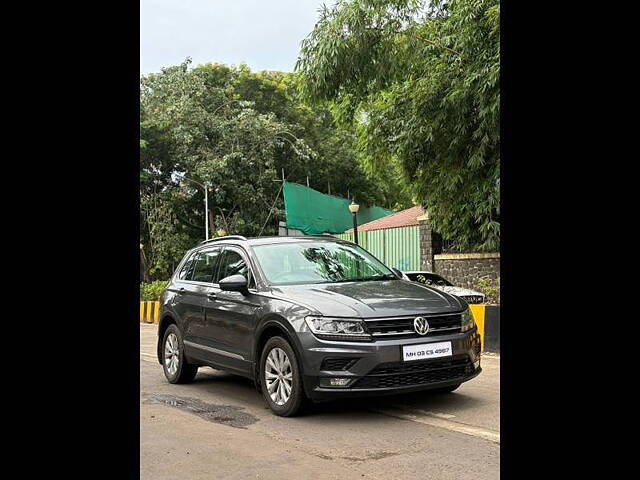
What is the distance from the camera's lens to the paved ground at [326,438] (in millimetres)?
4461

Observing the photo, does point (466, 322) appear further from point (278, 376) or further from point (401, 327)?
point (278, 376)

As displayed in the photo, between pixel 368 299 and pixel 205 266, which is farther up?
pixel 205 266

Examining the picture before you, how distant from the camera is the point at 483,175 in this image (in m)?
12.9

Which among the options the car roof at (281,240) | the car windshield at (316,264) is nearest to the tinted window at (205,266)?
the car roof at (281,240)

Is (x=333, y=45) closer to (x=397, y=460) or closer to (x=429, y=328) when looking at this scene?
(x=429, y=328)

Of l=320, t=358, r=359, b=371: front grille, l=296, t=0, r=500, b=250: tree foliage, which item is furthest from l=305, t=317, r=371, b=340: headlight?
l=296, t=0, r=500, b=250: tree foliage

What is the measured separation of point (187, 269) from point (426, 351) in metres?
3.64

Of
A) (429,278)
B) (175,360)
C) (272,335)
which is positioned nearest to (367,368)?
(272,335)

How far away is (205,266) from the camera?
25.7 ft

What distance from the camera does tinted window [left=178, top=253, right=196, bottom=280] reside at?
8201 millimetres

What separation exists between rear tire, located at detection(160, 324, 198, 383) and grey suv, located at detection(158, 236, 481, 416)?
0.23 meters
